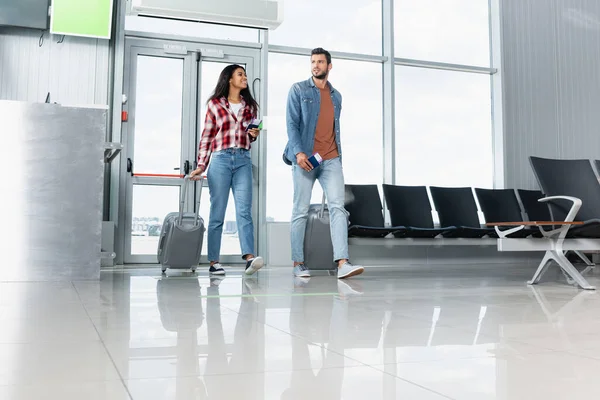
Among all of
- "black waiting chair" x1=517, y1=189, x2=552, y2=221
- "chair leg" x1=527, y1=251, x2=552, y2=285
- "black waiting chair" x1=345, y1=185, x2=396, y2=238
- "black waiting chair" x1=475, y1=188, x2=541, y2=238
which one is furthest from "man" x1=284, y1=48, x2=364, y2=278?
"black waiting chair" x1=517, y1=189, x2=552, y2=221

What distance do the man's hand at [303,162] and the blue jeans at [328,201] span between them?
0.43 ft

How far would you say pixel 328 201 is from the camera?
416 cm

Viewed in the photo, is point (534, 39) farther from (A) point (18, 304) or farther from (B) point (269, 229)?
(A) point (18, 304)

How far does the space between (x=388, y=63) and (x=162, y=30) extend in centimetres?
273

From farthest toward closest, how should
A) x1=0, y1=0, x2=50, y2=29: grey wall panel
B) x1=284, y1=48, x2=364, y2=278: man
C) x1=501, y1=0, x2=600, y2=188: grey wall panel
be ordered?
x1=501, y1=0, x2=600, y2=188: grey wall panel < x1=0, y1=0, x2=50, y2=29: grey wall panel < x1=284, y1=48, x2=364, y2=278: man

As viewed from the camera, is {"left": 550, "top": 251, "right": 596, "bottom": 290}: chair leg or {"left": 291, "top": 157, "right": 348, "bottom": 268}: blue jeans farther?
{"left": 291, "top": 157, "right": 348, "bottom": 268}: blue jeans

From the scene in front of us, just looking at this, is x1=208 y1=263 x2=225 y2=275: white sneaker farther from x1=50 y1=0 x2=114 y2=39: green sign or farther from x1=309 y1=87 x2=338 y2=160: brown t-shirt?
x1=50 y1=0 x2=114 y2=39: green sign

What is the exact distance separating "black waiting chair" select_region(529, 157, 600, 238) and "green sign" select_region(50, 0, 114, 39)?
14.5ft

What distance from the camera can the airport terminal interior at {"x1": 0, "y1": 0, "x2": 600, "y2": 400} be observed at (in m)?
1.28

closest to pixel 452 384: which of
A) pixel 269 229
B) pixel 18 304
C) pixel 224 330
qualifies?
pixel 224 330

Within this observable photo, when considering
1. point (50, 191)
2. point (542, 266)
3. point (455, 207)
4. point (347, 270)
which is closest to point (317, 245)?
point (347, 270)

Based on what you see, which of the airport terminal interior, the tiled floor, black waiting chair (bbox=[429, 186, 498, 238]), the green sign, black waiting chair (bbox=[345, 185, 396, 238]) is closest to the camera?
the tiled floor

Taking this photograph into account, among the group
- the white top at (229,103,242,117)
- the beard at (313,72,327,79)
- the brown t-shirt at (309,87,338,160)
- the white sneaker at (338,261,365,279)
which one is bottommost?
the white sneaker at (338,261,365,279)

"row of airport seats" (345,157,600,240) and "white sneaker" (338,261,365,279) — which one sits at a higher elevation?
"row of airport seats" (345,157,600,240)
